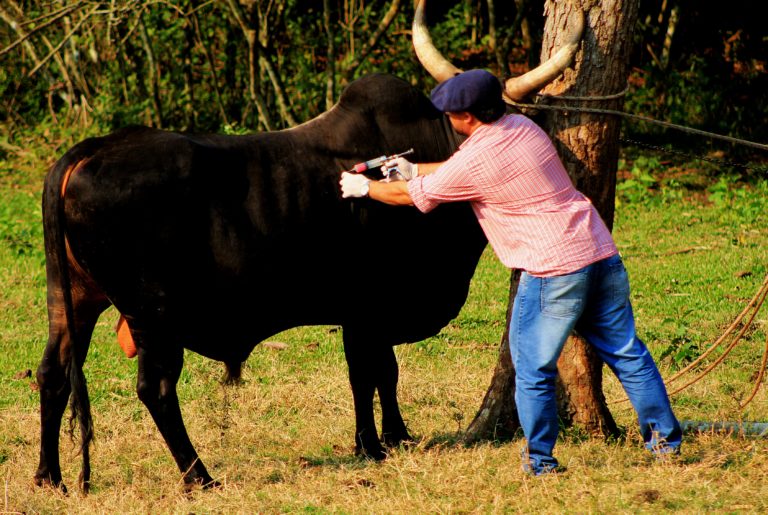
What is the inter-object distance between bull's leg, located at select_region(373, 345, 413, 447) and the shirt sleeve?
1.14 meters

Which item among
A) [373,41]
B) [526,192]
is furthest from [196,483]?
[373,41]

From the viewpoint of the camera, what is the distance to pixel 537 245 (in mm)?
4293

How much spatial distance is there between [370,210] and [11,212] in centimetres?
803

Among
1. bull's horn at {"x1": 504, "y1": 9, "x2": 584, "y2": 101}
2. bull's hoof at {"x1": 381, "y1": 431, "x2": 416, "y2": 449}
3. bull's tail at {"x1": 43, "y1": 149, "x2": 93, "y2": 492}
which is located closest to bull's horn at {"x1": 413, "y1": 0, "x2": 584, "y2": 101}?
bull's horn at {"x1": 504, "y1": 9, "x2": 584, "y2": 101}

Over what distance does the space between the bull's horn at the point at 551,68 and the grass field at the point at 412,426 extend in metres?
1.71

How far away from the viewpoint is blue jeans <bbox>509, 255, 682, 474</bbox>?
4336 millimetres

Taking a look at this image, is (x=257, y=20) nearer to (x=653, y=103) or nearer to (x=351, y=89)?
(x=653, y=103)

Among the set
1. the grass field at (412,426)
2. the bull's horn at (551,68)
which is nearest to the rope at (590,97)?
the bull's horn at (551,68)

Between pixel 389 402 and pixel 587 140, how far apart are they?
167 cm

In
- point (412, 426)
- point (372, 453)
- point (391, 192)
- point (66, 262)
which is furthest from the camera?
point (412, 426)

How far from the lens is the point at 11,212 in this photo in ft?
38.4

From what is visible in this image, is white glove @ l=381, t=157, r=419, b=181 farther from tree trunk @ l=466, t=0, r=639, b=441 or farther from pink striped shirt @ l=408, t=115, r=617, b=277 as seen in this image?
tree trunk @ l=466, t=0, r=639, b=441

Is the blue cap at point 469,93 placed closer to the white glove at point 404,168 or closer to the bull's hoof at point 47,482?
the white glove at point 404,168

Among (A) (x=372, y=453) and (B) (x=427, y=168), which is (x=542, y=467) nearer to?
(A) (x=372, y=453)
